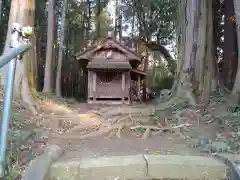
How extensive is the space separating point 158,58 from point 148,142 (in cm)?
2225

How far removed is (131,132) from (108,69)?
366 inches

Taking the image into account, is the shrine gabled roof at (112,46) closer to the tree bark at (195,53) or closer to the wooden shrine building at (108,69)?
the wooden shrine building at (108,69)

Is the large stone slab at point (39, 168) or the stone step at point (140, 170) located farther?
the stone step at point (140, 170)

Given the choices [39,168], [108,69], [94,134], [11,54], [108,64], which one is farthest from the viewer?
[108,69]

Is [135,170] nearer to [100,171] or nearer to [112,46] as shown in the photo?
[100,171]

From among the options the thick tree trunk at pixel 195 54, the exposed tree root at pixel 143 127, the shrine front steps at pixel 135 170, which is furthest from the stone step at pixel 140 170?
the thick tree trunk at pixel 195 54

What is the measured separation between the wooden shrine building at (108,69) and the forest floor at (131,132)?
701 cm

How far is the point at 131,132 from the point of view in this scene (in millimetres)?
5949

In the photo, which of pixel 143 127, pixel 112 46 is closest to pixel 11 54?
pixel 143 127

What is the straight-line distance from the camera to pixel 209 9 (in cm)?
892

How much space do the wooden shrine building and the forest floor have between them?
23.0ft

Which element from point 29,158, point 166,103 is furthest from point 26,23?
point 29,158

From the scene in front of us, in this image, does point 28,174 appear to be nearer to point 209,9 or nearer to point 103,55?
point 209,9

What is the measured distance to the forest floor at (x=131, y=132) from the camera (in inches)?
157
